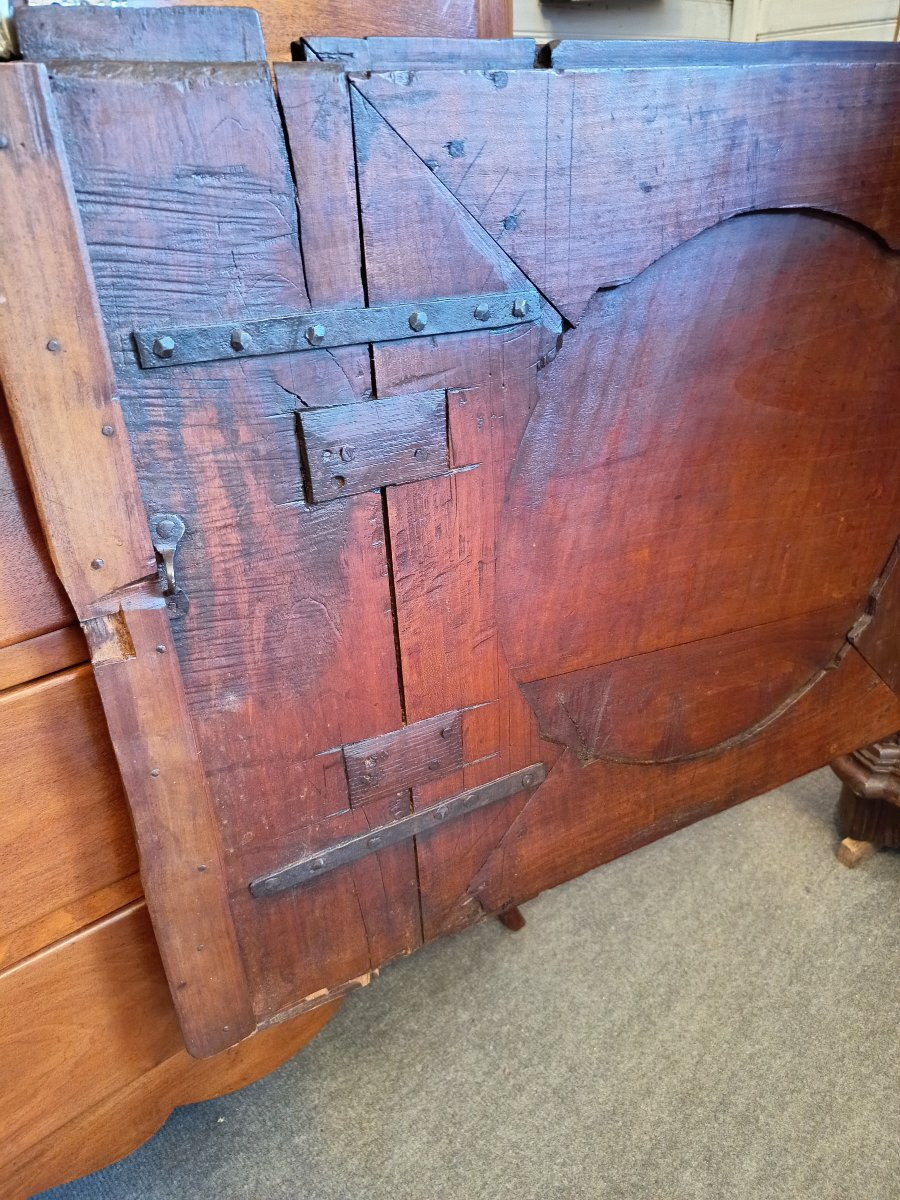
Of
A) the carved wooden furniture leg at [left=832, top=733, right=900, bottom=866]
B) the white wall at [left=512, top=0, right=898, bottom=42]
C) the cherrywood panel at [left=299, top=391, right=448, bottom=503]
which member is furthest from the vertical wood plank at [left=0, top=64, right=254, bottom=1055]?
the white wall at [left=512, top=0, right=898, bottom=42]

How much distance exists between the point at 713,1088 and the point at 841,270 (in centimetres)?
84

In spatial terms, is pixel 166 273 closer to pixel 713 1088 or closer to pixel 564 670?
pixel 564 670

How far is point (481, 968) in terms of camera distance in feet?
3.66

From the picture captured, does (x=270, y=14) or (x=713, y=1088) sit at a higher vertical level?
(x=270, y=14)

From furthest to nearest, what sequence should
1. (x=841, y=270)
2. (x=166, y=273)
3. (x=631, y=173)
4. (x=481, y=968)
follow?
(x=481, y=968), (x=841, y=270), (x=631, y=173), (x=166, y=273)

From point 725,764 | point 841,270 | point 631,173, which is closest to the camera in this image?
point 631,173

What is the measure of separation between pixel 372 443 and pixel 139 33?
9.2 inches

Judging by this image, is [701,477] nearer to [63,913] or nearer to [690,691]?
[690,691]

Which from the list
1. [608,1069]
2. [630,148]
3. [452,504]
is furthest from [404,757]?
[608,1069]

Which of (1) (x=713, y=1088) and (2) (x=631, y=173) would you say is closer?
(2) (x=631, y=173)

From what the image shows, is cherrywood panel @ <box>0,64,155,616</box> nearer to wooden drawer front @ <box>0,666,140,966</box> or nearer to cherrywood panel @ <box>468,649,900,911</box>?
wooden drawer front @ <box>0,666,140,966</box>

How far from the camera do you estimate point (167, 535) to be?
49 centimetres

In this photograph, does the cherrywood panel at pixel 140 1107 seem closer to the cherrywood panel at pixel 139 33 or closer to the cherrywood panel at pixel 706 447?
the cherrywood panel at pixel 706 447

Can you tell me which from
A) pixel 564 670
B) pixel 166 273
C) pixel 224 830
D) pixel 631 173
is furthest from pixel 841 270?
pixel 224 830
